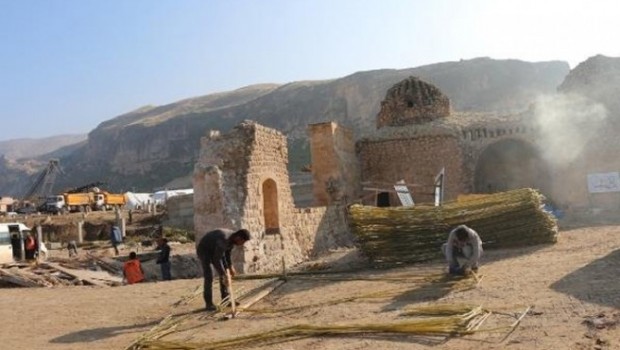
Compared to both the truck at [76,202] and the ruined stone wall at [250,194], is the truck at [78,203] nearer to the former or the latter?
the truck at [76,202]

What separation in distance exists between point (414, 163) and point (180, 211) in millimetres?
16167

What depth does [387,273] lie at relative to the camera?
10.3 m

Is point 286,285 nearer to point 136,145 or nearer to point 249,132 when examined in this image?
point 249,132

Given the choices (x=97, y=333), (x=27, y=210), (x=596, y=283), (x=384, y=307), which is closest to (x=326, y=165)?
(x=384, y=307)

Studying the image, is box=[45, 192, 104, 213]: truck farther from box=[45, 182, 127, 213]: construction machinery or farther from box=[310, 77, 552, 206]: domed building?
box=[310, 77, 552, 206]: domed building

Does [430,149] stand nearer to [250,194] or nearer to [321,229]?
[321,229]

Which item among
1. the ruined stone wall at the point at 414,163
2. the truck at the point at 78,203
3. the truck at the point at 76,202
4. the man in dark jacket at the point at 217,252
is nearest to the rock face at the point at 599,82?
the ruined stone wall at the point at 414,163

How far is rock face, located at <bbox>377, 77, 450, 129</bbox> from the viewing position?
24328 mm

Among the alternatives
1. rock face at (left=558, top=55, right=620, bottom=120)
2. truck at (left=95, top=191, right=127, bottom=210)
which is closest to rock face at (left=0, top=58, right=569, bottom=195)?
truck at (left=95, top=191, right=127, bottom=210)

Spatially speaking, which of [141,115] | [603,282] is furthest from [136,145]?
[603,282]

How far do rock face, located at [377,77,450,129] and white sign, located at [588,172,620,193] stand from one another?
6.12 metres

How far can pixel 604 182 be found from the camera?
69.1 feet

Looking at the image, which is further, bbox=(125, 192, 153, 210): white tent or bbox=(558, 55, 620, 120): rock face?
bbox=(125, 192, 153, 210): white tent

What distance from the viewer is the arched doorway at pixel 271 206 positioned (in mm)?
14883
